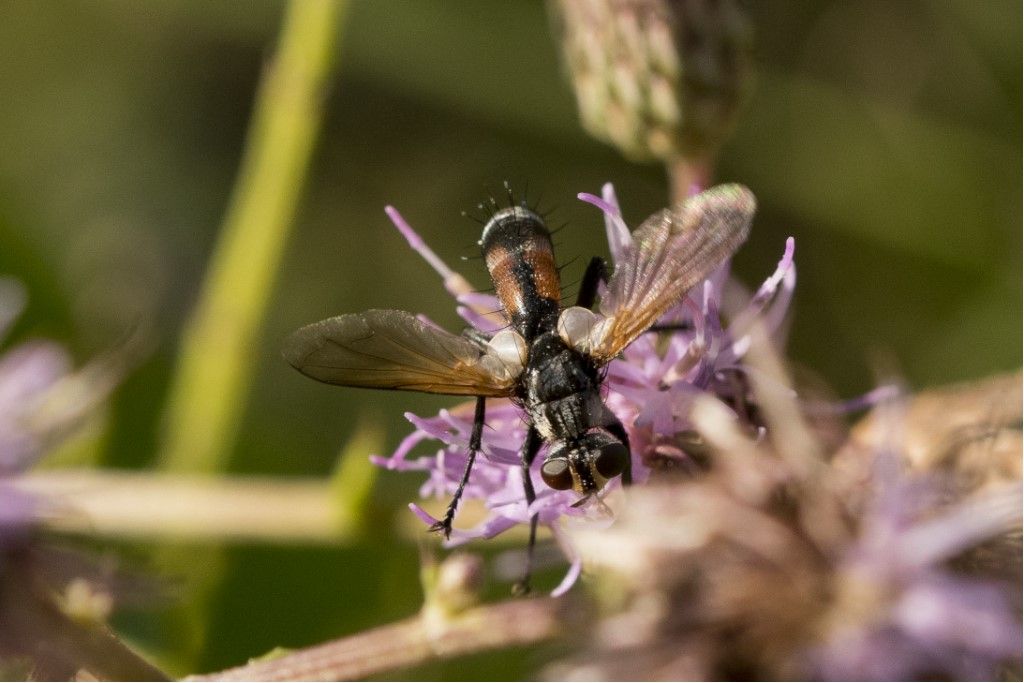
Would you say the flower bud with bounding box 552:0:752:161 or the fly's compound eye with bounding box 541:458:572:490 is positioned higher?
the flower bud with bounding box 552:0:752:161

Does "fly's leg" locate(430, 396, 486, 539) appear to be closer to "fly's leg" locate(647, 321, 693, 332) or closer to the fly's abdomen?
the fly's abdomen

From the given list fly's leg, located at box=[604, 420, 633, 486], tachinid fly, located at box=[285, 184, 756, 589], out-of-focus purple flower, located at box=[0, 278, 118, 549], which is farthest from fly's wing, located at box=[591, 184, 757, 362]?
out-of-focus purple flower, located at box=[0, 278, 118, 549]

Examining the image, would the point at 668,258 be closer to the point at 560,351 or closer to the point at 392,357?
the point at 560,351

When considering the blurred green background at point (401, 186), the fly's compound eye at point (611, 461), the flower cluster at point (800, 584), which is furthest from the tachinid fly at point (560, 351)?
the blurred green background at point (401, 186)

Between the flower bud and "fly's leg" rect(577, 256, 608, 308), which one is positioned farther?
the flower bud

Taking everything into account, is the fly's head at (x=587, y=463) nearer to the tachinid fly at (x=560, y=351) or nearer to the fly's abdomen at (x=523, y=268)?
the tachinid fly at (x=560, y=351)

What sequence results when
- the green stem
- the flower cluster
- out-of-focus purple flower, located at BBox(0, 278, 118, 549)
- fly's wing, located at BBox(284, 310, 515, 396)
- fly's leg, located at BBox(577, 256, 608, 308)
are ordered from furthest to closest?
the green stem
fly's leg, located at BBox(577, 256, 608, 308)
out-of-focus purple flower, located at BBox(0, 278, 118, 549)
fly's wing, located at BBox(284, 310, 515, 396)
the flower cluster
